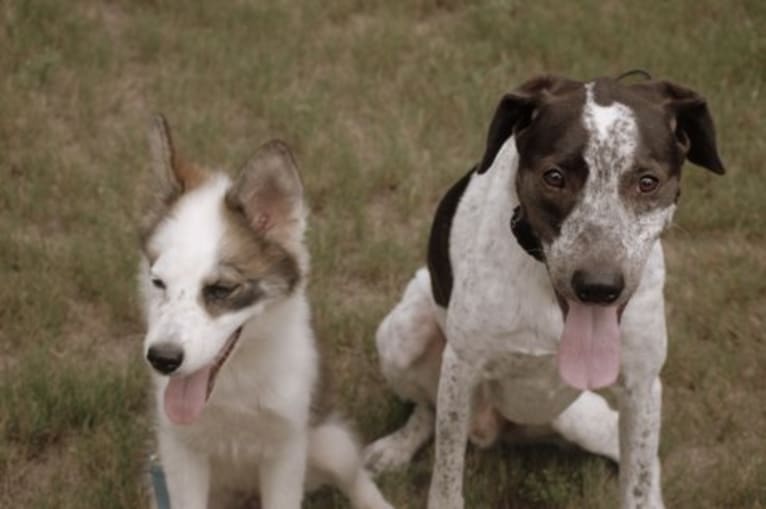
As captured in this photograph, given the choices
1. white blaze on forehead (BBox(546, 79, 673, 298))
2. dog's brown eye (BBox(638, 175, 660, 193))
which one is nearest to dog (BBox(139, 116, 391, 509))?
white blaze on forehead (BBox(546, 79, 673, 298))

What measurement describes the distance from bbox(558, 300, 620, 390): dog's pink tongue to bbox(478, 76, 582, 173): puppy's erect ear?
0.55 metres

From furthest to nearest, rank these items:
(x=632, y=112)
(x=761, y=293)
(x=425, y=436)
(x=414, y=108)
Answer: (x=414, y=108)
(x=761, y=293)
(x=425, y=436)
(x=632, y=112)

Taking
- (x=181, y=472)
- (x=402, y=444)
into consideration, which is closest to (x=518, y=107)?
(x=181, y=472)

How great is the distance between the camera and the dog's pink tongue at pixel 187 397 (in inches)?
149

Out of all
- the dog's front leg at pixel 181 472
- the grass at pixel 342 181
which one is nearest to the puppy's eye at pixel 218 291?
the dog's front leg at pixel 181 472

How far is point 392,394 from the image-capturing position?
5.22 metres

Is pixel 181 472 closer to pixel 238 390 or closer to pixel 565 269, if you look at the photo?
pixel 238 390

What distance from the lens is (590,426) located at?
4.72 metres

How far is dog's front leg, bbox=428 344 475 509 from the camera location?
13.7 feet

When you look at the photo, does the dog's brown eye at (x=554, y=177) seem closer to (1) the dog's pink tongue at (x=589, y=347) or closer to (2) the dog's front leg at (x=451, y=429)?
(1) the dog's pink tongue at (x=589, y=347)

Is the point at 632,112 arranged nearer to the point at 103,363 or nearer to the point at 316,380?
the point at 316,380

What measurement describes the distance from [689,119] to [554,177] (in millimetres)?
491

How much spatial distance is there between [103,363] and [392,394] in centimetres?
125

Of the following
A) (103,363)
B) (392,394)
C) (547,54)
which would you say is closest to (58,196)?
(103,363)
